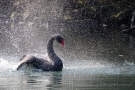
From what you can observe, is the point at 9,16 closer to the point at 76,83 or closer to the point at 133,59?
the point at 133,59

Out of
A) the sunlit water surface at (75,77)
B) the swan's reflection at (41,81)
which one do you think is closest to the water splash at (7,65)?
the sunlit water surface at (75,77)

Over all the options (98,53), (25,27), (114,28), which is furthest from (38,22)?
(98,53)

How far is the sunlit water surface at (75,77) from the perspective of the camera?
57.6 feet

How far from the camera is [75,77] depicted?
19.9 meters

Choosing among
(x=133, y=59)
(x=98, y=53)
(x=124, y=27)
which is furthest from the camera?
(x=124, y=27)

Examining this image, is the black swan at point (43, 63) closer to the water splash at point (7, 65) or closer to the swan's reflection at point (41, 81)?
the water splash at point (7, 65)

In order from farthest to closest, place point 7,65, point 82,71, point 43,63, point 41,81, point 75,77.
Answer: point 7,65 < point 43,63 < point 82,71 < point 75,77 < point 41,81

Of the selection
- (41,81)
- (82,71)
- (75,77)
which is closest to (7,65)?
(82,71)

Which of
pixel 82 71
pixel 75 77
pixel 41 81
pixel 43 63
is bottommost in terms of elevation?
pixel 41 81

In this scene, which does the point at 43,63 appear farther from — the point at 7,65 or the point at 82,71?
the point at 7,65

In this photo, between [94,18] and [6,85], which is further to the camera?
[94,18]

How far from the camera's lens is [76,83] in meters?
18.2

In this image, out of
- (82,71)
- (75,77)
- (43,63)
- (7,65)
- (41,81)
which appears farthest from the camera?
(7,65)

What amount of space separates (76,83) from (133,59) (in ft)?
27.7
